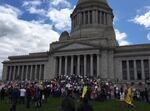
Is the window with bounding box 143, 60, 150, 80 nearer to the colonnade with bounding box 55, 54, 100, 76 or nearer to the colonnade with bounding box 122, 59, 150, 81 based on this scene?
the colonnade with bounding box 122, 59, 150, 81

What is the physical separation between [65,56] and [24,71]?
17.9 metres

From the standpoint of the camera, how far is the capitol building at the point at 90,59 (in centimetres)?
5884

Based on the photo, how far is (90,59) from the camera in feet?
197

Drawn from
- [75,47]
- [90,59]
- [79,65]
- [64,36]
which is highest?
[64,36]

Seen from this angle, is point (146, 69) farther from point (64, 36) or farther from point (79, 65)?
point (64, 36)

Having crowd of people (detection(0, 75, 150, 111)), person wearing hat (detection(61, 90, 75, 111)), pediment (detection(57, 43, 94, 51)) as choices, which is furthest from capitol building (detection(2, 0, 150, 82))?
person wearing hat (detection(61, 90, 75, 111))

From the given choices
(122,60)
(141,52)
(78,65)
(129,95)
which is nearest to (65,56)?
(78,65)

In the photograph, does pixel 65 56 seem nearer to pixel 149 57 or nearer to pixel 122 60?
pixel 122 60

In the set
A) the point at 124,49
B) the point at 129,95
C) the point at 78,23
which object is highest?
the point at 78,23

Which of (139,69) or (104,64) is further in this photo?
(104,64)

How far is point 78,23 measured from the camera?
3046 inches

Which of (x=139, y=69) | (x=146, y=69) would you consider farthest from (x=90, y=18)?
(x=146, y=69)

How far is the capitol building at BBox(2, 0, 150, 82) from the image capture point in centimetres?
5884

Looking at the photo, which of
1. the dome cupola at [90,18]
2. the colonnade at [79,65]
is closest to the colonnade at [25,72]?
the colonnade at [79,65]
